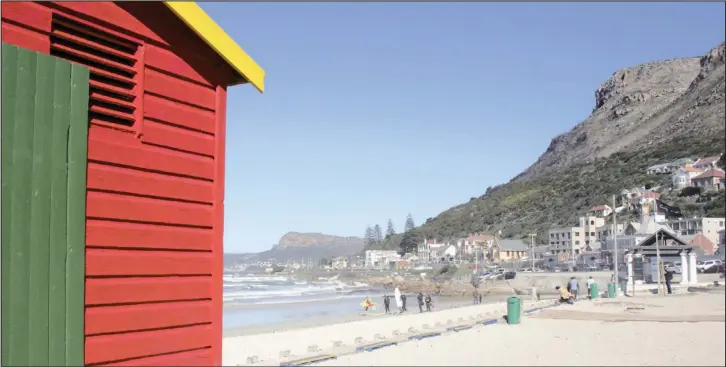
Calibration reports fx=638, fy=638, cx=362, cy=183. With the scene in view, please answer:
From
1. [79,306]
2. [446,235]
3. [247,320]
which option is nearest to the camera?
[79,306]

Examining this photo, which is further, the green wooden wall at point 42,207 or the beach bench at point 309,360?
the beach bench at point 309,360

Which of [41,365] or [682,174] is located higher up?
[682,174]

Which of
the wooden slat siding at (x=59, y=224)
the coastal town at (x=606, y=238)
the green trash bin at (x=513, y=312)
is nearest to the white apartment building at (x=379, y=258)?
the coastal town at (x=606, y=238)

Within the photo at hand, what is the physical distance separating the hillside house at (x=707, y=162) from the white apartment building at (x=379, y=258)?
521ft

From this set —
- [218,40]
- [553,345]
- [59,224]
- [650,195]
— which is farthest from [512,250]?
[59,224]

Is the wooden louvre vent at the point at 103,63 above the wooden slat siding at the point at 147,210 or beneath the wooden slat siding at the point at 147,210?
above

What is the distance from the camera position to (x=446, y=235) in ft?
528

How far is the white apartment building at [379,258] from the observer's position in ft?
542

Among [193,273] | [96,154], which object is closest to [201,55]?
[96,154]

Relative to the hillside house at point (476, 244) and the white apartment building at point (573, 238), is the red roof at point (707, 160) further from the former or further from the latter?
the hillside house at point (476, 244)

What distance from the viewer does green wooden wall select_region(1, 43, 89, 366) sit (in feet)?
12.5

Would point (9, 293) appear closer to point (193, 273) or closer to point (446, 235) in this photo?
point (193, 273)

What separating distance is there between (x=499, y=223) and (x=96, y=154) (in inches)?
5459

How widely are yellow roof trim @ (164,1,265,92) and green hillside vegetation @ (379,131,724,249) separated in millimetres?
3744
